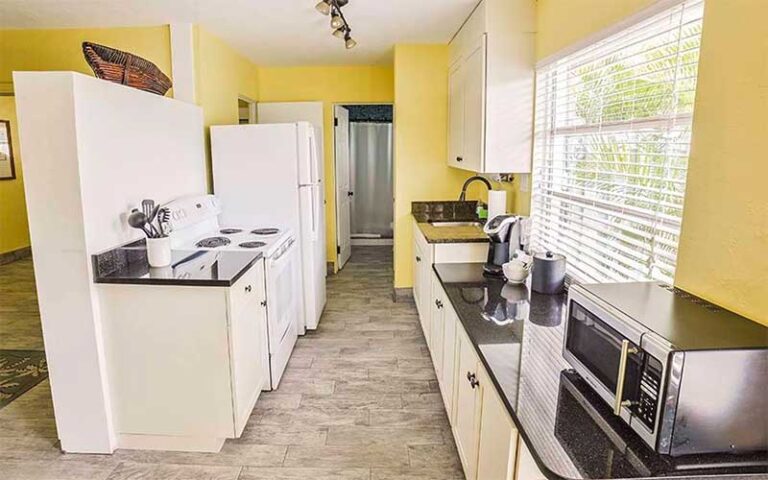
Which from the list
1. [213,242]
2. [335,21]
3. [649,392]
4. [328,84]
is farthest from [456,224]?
[649,392]

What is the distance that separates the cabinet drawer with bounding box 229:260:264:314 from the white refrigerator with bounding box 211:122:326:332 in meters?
0.91

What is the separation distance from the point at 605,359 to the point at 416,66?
358 centimetres

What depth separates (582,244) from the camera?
2.36m

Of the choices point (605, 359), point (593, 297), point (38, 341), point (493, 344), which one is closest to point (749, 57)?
point (593, 297)

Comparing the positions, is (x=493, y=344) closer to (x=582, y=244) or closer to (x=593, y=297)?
(x=593, y=297)

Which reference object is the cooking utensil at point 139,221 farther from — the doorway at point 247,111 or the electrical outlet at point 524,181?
the doorway at point 247,111

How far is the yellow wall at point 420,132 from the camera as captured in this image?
169 inches

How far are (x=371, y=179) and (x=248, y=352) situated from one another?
5341mm

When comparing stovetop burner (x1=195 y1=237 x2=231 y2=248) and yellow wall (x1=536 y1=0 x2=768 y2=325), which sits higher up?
yellow wall (x1=536 y1=0 x2=768 y2=325)

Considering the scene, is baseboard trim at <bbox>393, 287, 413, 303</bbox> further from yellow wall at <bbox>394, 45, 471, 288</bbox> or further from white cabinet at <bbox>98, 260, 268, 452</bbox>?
white cabinet at <bbox>98, 260, 268, 452</bbox>

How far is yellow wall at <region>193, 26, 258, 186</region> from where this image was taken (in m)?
3.54

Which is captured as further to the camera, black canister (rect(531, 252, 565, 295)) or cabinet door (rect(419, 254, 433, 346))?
cabinet door (rect(419, 254, 433, 346))

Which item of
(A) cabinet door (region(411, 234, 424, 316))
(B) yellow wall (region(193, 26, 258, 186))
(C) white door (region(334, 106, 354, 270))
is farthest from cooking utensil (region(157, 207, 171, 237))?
(C) white door (region(334, 106, 354, 270))

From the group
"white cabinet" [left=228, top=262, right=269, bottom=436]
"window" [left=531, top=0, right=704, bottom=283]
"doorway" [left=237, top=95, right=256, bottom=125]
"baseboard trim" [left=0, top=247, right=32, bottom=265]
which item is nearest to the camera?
"window" [left=531, top=0, right=704, bottom=283]
